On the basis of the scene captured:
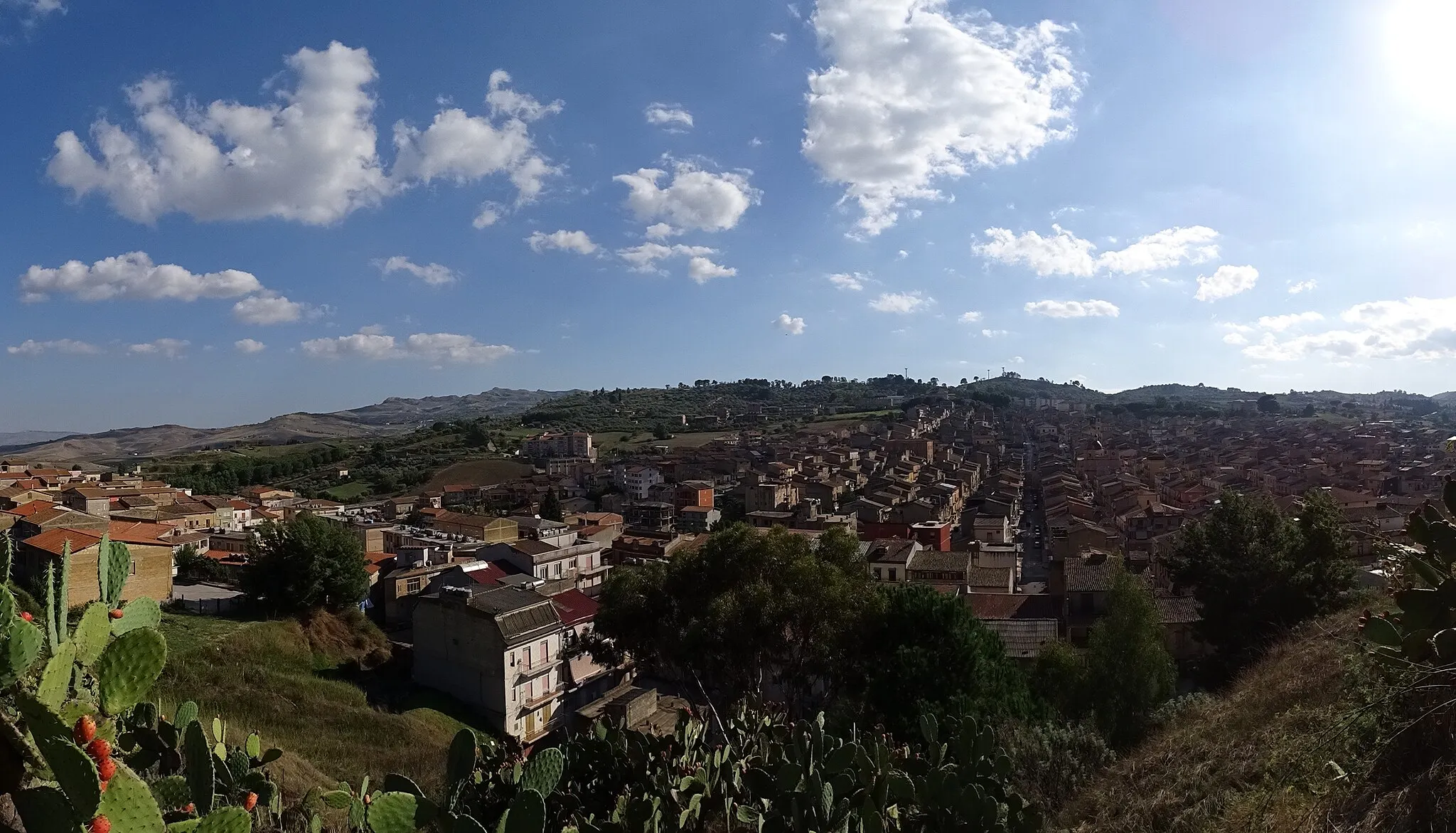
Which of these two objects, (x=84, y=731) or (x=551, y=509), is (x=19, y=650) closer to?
(x=84, y=731)

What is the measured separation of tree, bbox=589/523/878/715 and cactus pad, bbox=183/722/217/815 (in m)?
12.7

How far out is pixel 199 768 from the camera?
10.7 ft

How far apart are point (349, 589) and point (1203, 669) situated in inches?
1043

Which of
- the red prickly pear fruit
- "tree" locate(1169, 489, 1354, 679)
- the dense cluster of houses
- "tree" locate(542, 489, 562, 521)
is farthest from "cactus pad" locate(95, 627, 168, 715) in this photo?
"tree" locate(542, 489, 562, 521)

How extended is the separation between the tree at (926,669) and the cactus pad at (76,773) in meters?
13.6

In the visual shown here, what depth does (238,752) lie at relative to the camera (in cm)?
543

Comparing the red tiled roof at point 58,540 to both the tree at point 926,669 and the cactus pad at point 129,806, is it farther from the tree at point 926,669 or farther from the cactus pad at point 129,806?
the cactus pad at point 129,806

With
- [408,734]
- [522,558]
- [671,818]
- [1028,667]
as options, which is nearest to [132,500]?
[522,558]

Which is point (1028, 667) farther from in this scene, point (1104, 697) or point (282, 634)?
point (282, 634)

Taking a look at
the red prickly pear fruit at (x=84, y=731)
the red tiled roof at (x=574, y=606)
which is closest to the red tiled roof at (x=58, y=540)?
the red tiled roof at (x=574, y=606)

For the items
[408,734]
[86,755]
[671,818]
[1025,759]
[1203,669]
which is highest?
[86,755]

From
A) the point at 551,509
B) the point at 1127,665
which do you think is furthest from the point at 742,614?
the point at 551,509

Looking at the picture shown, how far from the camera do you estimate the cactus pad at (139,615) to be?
299cm

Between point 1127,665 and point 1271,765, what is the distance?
868 cm
